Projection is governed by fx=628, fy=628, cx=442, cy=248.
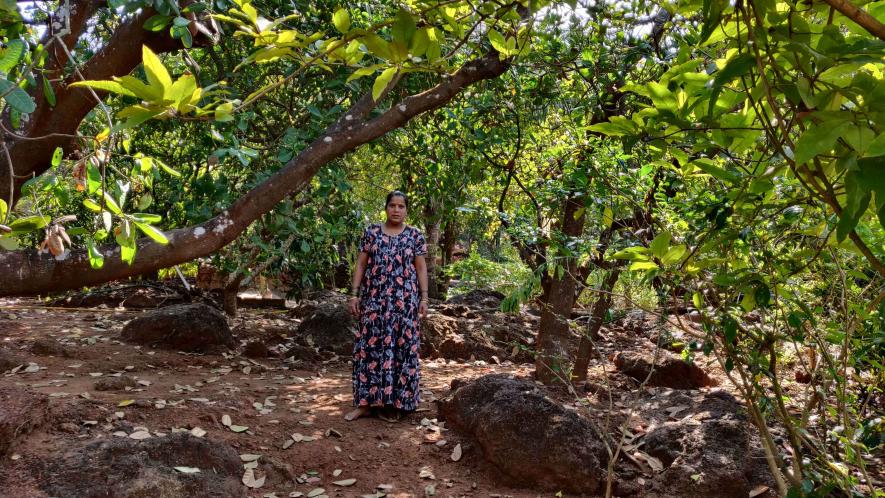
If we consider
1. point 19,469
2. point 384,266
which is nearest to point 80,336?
point 384,266

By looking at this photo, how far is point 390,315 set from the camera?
4.77 meters

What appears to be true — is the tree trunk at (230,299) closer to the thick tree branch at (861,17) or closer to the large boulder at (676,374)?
the large boulder at (676,374)

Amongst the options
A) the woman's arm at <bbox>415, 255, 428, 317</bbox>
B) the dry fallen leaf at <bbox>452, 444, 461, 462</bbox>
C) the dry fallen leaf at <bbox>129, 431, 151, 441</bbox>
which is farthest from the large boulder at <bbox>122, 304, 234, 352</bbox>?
the dry fallen leaf at <bbox>452, 444, 461, 462</bbox>

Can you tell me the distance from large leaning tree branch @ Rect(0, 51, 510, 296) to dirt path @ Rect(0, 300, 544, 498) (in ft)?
2.88

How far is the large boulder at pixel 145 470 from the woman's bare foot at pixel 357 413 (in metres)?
1.33

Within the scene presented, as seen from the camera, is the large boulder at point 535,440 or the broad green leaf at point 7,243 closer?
the broad green leaf at point 7,243

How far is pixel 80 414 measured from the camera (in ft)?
11.5

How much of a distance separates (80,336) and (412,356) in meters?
3.63

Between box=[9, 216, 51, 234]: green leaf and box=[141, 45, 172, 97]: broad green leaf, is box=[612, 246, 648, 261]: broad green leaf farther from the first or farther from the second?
box=[9, 216, 51, 234]: green leaf

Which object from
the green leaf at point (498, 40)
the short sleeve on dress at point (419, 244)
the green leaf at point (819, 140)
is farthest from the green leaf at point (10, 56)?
the short sleeve on dress at point (419, 244)

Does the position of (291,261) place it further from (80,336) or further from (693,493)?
(693,493)

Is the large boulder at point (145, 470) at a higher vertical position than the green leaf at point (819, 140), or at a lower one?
lower

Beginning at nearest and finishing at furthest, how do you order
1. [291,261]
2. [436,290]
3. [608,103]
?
[608,103] < [291,261] < [436,290]

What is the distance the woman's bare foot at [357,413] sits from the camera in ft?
14.8
